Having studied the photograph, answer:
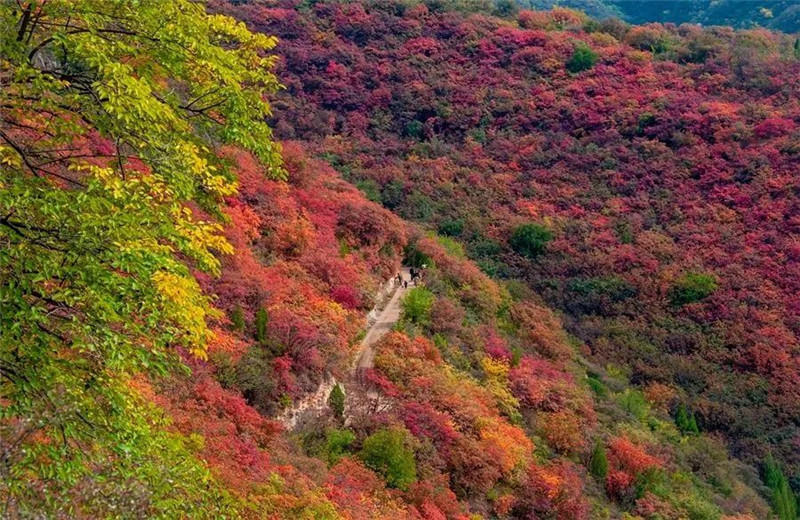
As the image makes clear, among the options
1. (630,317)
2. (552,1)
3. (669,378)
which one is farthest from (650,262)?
(552,1)

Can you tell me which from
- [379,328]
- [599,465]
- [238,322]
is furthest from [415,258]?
[238,322]

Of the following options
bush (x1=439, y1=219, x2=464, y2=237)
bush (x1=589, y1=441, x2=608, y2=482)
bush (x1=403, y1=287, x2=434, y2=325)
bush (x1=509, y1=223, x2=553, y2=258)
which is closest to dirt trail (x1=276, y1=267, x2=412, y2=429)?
bush (x1=403, y1=287, x2=434, y2=325)

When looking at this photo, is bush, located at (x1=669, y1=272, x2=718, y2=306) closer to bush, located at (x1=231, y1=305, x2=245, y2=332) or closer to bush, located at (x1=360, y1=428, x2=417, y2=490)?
bush, located at (x1=360, y1=428, x2=417, y2=490)

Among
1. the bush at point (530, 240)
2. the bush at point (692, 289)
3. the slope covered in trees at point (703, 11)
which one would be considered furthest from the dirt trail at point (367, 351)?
the slope covered in trees at point (703, 11)

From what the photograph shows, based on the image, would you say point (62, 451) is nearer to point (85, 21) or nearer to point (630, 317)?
point (85, 21)

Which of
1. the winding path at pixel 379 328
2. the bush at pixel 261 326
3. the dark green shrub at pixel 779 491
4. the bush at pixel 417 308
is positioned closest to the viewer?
the bush at pixel 261 326

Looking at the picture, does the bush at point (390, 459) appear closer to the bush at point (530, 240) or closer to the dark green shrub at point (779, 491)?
the dark green shrub at point (779, 491)
